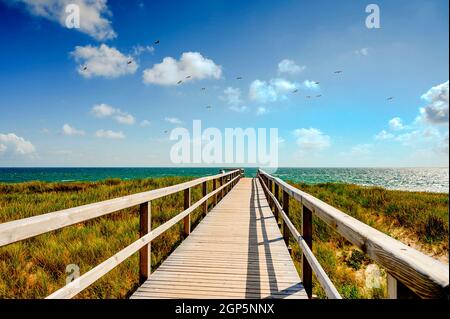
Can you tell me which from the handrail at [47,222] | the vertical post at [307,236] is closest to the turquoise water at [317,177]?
the vertical post at [307,236]

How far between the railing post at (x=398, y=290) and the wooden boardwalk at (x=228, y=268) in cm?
195

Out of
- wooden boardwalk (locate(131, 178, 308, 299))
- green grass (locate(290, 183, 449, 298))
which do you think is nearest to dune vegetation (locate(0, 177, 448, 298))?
green grass (locate(290, 183, 449, 298))

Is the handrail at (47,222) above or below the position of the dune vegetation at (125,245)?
above

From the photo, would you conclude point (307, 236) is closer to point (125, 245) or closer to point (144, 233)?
point (144, 233)

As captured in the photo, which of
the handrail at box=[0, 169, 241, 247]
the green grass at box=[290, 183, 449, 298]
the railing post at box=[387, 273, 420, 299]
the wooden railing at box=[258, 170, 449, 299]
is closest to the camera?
the wooden railing at box=[258, 170, 449, 299]

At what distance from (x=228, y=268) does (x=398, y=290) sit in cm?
293

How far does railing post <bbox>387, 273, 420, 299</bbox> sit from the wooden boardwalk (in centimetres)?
195

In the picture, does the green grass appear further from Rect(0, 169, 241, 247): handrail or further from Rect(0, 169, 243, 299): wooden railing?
Rect(0, 169, 241, 247): handrail

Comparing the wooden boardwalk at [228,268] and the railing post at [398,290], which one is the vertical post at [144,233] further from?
the railing post at [398,290]

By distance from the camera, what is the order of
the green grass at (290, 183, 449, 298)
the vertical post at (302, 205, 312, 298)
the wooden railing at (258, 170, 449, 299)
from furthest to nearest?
1. the green grass at (290, 183, 449, 298)
2. the vertical post at (302, 205, 312, 298)
3. the wooden railing at (258, 170, 449, 299)

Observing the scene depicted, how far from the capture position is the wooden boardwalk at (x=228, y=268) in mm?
3207

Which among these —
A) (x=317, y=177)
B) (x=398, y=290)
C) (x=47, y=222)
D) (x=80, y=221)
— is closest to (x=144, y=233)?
(x=80, y=221)

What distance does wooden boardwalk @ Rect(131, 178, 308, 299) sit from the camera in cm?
321
